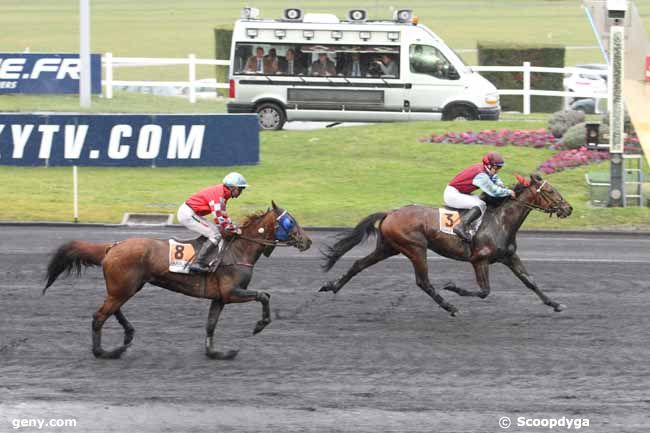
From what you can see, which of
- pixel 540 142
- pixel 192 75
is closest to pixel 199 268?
pixel 540 142

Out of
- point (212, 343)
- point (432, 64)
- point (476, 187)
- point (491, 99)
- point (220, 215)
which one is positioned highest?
point (432, 64)

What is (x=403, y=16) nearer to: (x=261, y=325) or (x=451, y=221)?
(x=451, y=221)

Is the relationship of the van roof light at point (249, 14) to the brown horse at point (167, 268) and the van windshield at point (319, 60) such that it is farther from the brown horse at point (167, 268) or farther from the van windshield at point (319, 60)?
the brown horse at point (167, 268)

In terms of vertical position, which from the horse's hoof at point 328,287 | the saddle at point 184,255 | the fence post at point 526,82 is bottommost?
the horse's hoof at point 328,287

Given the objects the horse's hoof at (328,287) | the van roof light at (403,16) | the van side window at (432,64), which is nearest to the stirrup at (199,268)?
the horse's hoof at (328,287)

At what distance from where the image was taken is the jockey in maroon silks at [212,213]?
41.5ft

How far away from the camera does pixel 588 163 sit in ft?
85.0

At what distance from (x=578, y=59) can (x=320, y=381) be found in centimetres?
4517

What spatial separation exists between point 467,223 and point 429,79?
15.6 m

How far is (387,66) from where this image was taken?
29.9 meters

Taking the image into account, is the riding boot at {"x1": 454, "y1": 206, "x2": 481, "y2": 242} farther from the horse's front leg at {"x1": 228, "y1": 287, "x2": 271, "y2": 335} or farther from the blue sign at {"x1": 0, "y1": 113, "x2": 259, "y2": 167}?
the blue sign at {"x1": 0, "y1": 113, "x2": 259, "y2": 167}

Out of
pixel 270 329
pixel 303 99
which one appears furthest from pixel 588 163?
pixel 270 329

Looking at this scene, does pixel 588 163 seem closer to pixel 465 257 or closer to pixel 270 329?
pixel 465 257

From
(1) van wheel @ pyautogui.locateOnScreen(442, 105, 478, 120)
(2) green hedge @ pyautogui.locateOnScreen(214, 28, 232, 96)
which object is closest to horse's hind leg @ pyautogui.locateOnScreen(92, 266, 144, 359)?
(1) van wheel @ pyautogui.locateOnScreen(442, 105, 478, 120)
